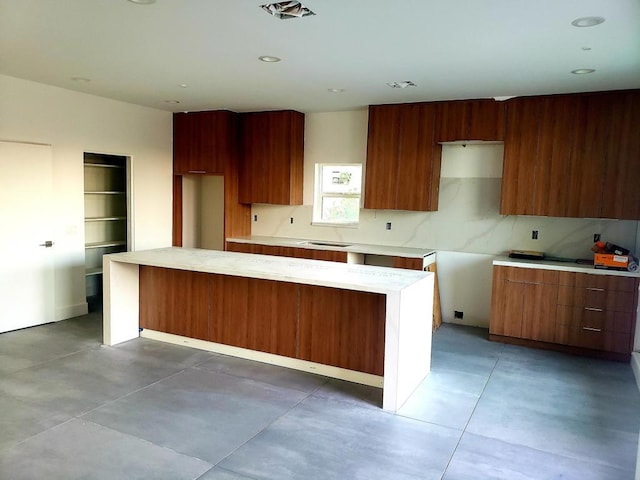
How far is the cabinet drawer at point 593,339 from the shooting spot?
4.50 meters

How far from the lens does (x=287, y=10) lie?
2.83 meters

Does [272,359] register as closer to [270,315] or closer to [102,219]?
[270,315]

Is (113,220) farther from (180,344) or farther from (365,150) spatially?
(365,150)

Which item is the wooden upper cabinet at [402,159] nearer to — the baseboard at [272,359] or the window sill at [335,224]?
the window sill at [335,224]

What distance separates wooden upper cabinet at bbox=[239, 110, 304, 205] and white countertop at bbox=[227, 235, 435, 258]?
1.71ft

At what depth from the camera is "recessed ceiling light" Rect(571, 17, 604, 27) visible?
281 centimetres

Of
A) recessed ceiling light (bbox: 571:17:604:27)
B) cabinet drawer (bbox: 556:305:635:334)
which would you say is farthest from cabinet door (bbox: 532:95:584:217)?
recessed ceiling light (bbox: 571:17:604:27)

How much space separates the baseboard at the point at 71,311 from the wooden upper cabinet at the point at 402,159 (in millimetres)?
3582

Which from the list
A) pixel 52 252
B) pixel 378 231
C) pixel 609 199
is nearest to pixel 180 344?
pixel 52 252

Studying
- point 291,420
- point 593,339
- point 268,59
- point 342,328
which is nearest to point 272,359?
point 342,328

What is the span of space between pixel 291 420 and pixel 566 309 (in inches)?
120

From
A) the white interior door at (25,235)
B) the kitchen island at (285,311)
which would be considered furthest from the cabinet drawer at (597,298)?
the white interior door at (25,235)

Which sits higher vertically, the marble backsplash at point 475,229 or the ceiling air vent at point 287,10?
the ceiling air vent at point 287,10

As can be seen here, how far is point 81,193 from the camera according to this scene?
554cm
